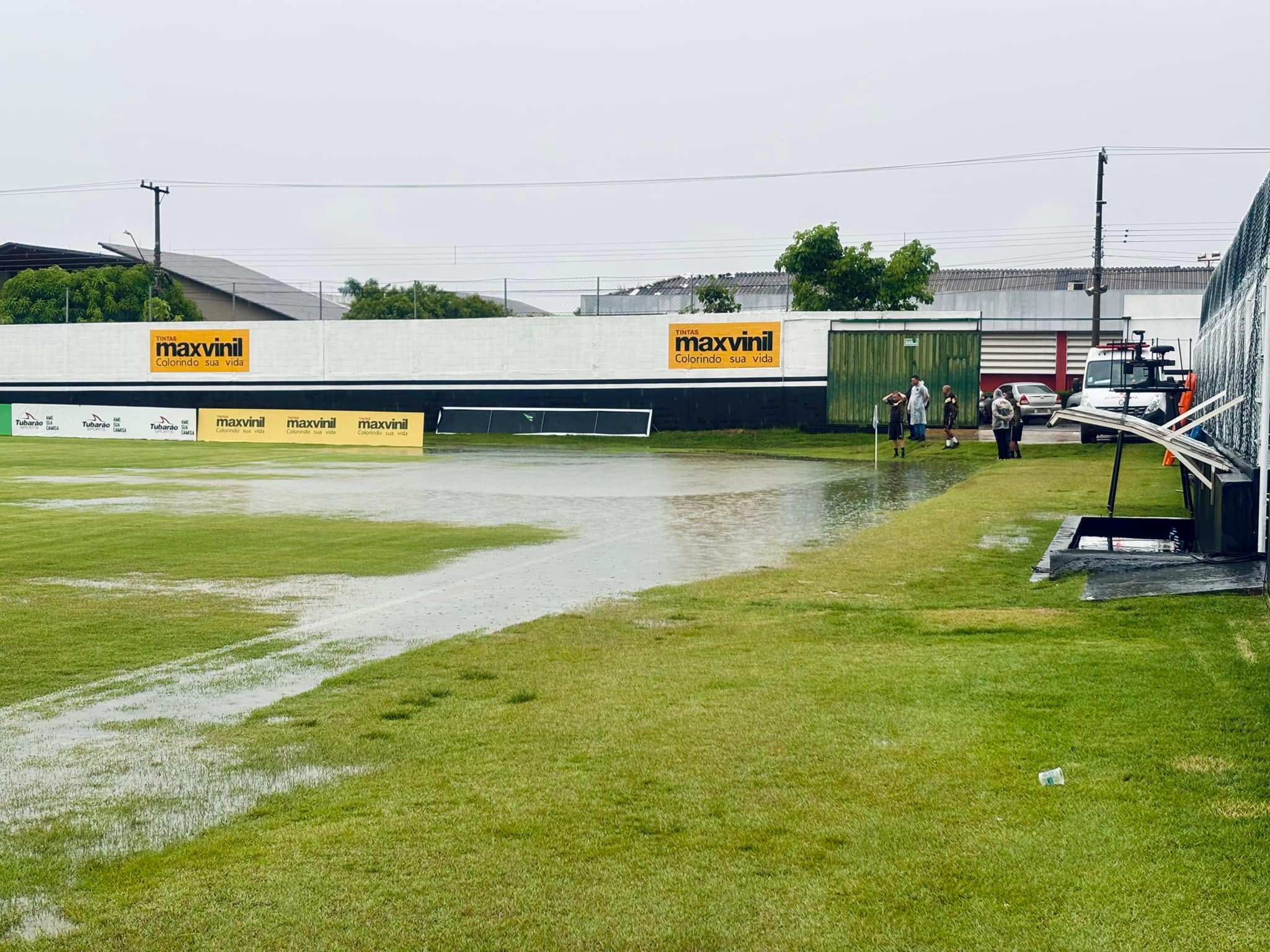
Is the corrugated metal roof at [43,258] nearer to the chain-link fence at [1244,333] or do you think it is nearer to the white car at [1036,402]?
the white car at [1036,402]

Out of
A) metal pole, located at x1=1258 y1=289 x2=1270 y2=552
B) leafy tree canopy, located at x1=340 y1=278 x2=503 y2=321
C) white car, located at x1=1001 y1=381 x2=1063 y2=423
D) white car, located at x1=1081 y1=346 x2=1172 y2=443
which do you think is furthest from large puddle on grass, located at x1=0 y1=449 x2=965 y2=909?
leafy tree canopy, located at x1=340 y1=278 x2=503 y2=321

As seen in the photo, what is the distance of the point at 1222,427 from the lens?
1446cm

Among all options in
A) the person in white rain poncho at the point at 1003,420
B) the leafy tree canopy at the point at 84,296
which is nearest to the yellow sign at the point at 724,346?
the person in white rain poncho at the point at 1003,420

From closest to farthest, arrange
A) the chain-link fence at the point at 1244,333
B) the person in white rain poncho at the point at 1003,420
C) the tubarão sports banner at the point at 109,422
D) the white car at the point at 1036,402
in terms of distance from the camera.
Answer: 1. the chain-link fence at the point at 1244,333
2. the person in white rain poncho at the point at 1003,420
3. the tubarão sports banner at the point at 109,422
4. the white car at the point at 1036,402

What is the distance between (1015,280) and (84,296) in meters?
50.7

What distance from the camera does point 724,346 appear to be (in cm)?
4031

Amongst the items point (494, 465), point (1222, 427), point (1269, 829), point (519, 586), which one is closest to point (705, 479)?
point (494, 465)

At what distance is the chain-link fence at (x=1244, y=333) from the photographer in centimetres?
1115

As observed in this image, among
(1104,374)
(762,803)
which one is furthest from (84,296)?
(762,803)

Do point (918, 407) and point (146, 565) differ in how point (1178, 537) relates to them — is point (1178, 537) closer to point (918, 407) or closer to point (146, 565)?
point (146, 565)

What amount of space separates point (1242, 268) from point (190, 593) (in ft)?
35.0

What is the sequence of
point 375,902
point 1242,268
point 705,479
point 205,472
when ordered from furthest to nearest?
point 205,472 → point 705,479 → point 1242,268 → point 375,902

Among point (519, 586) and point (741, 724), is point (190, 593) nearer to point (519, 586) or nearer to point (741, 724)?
point (519, 586)

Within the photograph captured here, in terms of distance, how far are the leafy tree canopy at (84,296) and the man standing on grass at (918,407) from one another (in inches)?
1471
